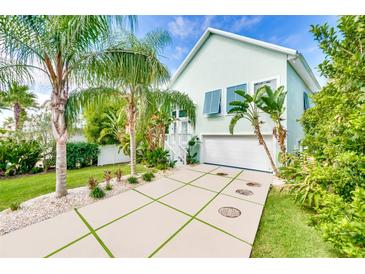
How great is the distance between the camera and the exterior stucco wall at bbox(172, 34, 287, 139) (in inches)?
271

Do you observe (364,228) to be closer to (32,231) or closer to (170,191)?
(170,191)

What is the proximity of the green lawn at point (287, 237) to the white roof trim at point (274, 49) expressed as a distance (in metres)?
6.11

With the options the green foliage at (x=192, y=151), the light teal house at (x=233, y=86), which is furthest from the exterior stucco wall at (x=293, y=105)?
the green foliage at (x=192, y=151)

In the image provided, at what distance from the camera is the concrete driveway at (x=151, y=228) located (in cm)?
226

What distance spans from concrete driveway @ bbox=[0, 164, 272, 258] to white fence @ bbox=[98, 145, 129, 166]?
20.7 ft

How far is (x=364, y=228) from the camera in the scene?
1679 millimetres

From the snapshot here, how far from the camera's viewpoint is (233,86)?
7902 millimetres

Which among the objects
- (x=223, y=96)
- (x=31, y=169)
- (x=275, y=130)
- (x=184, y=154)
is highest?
(x=223, y=96)

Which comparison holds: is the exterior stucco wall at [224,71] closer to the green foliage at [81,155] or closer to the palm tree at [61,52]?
the palm tree at [61,52]

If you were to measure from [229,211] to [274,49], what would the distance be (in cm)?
714

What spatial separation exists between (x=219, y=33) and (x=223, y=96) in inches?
140

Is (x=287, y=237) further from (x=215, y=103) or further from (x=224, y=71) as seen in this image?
(x=224, y=71)

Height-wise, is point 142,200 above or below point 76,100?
Answer: below
